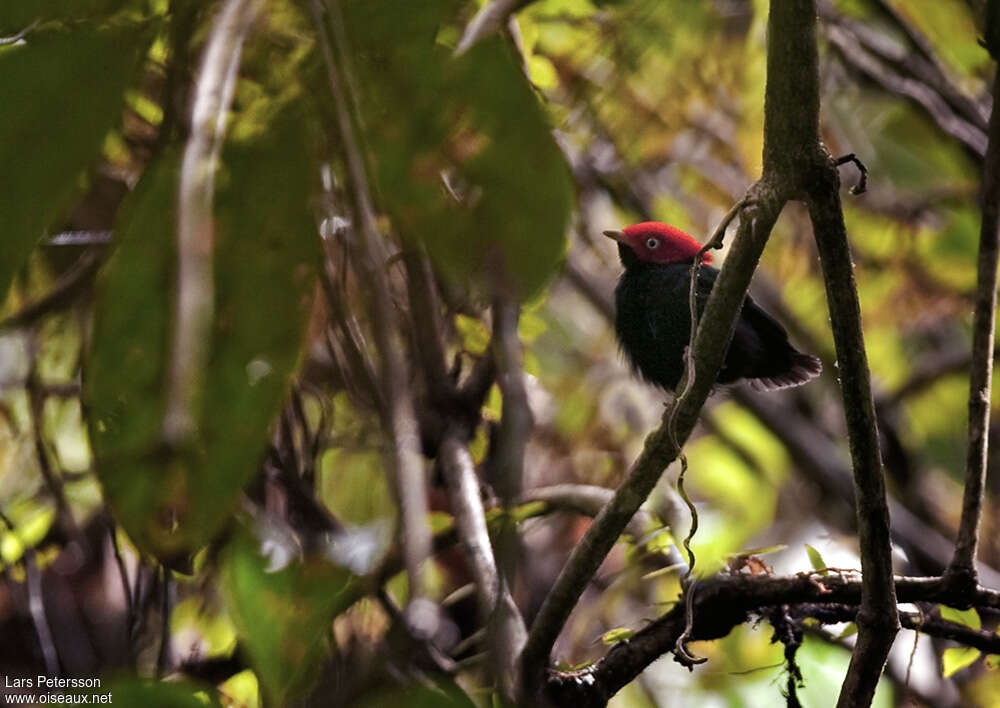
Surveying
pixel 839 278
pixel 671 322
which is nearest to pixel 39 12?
pixel 839 278

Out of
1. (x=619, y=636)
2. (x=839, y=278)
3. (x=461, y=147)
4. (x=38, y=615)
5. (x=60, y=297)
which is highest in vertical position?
(x=461, y=147)

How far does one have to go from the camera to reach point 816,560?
134cm

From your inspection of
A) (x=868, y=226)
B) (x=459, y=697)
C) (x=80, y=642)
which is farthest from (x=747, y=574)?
(x=868, y=226)

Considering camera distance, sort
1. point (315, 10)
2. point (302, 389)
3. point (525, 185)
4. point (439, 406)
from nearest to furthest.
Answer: point (315, 10) < point (525, 185) < point (302, 389) < point (439, 406)

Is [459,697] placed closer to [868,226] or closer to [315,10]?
[315,10]

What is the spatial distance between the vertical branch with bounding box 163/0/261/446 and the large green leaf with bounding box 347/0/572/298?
Answer: 156mm

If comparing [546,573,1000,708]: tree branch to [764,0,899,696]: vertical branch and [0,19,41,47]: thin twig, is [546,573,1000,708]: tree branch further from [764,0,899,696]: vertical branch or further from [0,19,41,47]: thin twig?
[0,19,41,47]: thin twig

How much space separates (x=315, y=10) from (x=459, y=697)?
0.70m

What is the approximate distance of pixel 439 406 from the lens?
180 centimetres

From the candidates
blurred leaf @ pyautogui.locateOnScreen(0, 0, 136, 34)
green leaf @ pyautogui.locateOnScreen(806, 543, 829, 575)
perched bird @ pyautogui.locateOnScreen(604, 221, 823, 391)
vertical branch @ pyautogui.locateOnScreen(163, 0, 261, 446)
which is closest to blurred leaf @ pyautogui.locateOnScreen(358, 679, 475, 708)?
vertical branch @ pyautogui.locateOnScreen(163, 0, 261, 446)

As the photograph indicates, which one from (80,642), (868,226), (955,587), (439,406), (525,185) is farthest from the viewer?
(868,226)

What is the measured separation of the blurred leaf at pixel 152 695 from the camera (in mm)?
933

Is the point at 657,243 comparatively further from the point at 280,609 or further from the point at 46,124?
the point at 46,124

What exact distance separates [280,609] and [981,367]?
99 cm
